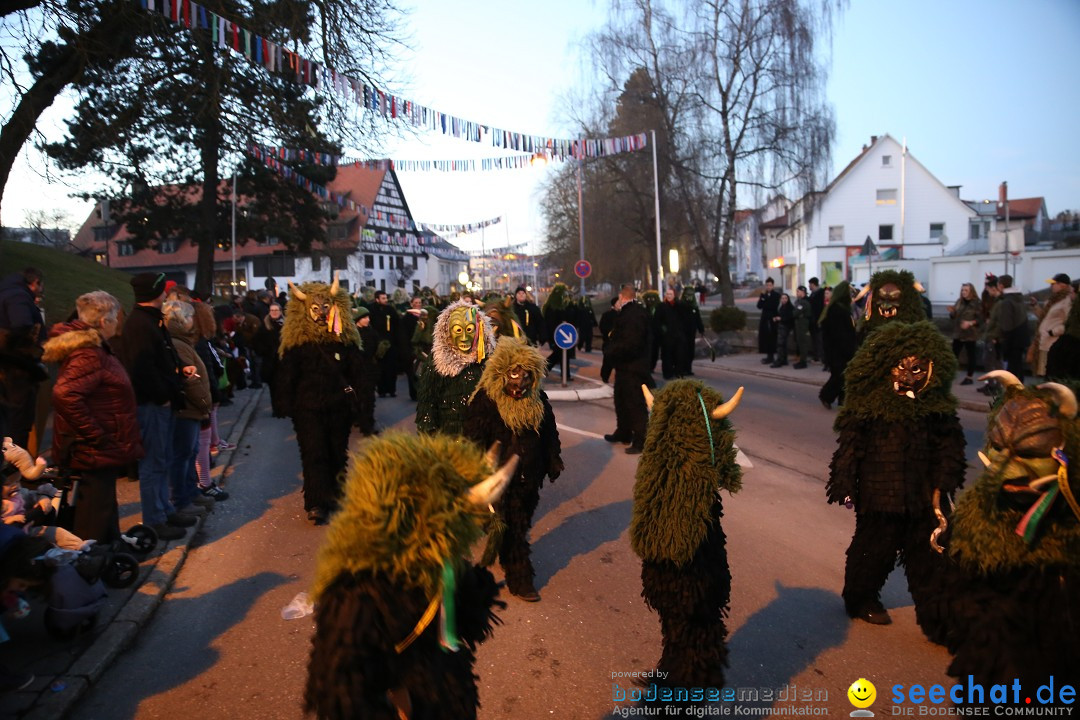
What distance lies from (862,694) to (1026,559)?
1.34 meters

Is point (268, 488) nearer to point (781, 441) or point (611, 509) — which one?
point (611, 509)

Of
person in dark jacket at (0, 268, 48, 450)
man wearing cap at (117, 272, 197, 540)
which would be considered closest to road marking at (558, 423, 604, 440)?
man wearing cap at (117, 272, 197, 540)

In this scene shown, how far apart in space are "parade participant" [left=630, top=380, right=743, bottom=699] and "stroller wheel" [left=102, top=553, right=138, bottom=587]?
349 cm

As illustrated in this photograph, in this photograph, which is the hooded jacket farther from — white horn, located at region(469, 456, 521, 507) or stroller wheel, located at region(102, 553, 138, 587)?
white horn, located at region(469, 456, 521, 507)

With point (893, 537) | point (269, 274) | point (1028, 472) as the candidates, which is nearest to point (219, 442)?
point (893, 537)

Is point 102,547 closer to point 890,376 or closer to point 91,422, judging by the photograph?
point 91,422

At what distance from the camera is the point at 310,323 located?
23.7ft

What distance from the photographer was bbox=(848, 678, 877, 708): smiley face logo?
12.6 ft

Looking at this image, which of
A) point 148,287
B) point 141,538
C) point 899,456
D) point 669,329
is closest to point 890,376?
point 899,456

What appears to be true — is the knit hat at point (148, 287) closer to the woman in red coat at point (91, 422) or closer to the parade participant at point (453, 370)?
the woman in red coat at point (91, 422)

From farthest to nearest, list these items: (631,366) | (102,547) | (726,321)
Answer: (726,321) < (631,366) < (102,547)

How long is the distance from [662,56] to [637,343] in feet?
75.4

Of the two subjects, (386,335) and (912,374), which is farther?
(386,335)

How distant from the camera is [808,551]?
20.1 ft
